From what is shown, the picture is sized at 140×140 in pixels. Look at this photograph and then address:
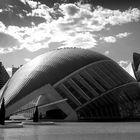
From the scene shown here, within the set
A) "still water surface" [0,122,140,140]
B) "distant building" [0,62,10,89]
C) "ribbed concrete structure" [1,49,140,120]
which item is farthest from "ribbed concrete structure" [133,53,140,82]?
"distant building" [0,62,10,89]

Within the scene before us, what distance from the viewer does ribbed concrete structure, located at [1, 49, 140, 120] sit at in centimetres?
4047

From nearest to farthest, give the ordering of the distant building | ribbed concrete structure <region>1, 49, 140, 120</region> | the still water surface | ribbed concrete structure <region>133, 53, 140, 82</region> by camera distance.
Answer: the still water surface < ribbed concrete structure <region>1, 49, 140, 120</region> < ribbed concrete structure <region>133, 53, 140, 82</region> < the distant building

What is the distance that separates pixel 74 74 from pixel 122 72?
35.0ft

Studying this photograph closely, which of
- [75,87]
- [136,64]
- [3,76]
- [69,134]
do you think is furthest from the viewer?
[3,76]

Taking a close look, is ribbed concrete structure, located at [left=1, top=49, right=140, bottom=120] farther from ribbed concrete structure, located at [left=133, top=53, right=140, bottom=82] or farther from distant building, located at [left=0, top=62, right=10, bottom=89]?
distant building, located at [left=0, top=62, right=10, bottom=89]

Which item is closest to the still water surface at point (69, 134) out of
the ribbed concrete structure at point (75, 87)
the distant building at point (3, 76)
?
the ribbed concrete structure at point (75, 87)

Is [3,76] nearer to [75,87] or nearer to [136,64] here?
[136,64]

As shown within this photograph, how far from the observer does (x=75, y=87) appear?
42.2 meters

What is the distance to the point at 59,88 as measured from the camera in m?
41.8

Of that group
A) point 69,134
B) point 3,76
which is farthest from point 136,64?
point 3,76

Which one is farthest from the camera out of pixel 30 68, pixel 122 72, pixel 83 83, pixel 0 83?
pixel 0 83

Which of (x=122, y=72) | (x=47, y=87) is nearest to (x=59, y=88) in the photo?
(x=47, y=87)

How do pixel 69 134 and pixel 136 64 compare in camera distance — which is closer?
pixel 69 134

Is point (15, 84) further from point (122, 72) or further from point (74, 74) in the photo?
point (122, 72)
